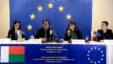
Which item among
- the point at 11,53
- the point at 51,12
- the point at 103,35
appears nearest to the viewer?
the point at 11,53

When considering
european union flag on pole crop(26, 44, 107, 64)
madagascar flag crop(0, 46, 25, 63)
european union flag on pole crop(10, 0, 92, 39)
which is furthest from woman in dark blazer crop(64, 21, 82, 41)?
madagascar flag crop(0, 46, 25, 63)

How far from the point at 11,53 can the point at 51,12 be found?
2110mm

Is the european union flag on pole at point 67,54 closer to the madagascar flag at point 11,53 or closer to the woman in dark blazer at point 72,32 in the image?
the madagascar flag at point 11,53

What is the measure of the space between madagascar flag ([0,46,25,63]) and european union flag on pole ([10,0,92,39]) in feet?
6.16

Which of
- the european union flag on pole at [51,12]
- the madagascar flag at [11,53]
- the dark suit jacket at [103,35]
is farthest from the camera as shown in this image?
the european union flag on pole at [51,12]

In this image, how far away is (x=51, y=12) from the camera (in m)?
5.96

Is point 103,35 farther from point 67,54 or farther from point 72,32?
point 67,54

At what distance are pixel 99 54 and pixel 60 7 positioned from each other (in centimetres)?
211

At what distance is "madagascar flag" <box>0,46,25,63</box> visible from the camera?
13.5 ft

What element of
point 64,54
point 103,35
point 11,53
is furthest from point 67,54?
point 103,35

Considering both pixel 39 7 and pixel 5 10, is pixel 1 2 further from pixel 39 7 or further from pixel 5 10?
pixel 39 7

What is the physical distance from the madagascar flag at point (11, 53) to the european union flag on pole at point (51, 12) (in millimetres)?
1878

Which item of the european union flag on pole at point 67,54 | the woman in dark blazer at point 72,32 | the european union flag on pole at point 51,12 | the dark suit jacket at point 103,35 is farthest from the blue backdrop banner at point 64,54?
the european union flag on pole at point 51,12

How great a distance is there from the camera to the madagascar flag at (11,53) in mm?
4121
